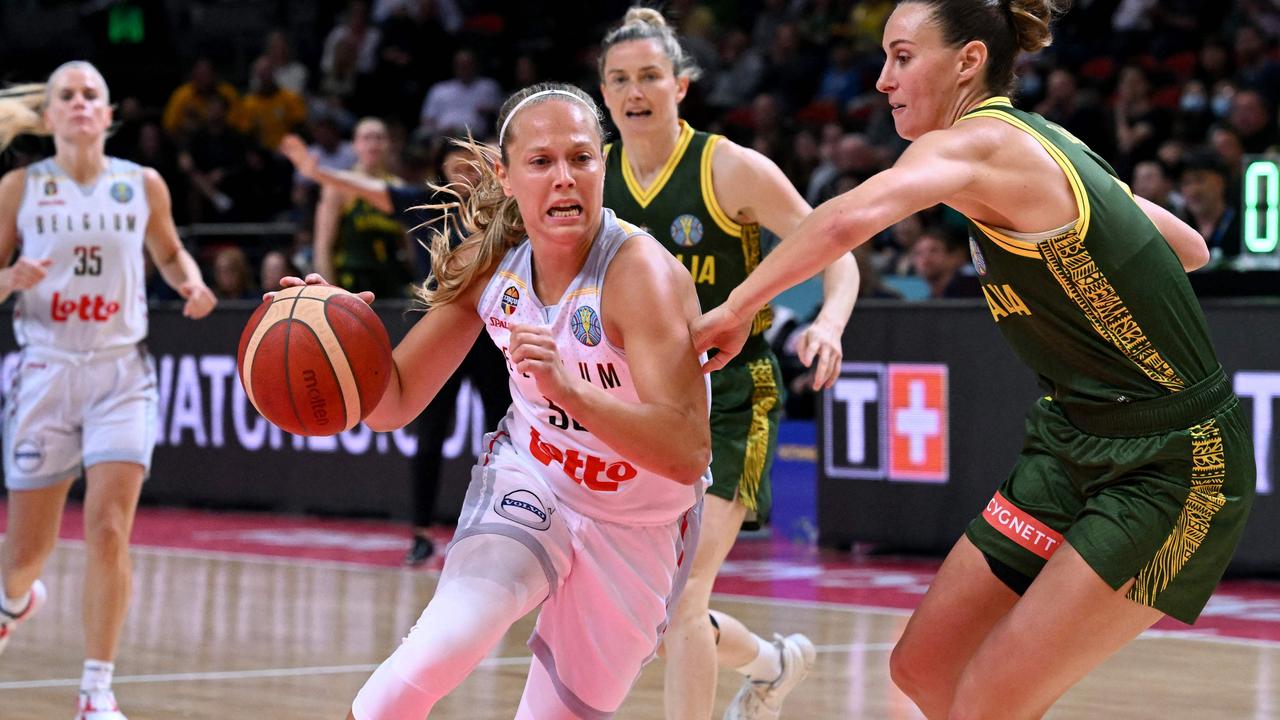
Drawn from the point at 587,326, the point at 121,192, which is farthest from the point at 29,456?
the point at 587,326

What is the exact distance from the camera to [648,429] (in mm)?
3512

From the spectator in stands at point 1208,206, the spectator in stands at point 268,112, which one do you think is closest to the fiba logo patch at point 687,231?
the spectator in stands at point 1208,206

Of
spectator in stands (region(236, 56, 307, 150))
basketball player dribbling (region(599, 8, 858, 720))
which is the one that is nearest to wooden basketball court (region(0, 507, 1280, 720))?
basketball player dribbling (region(599, 8, 858, 720))

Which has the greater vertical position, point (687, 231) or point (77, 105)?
point (77, 105)

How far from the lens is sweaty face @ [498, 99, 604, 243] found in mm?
3680

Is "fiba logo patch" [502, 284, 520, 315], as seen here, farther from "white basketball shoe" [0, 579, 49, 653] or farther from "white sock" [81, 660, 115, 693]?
"white basketball shoe" [0, 579, 49, 653]

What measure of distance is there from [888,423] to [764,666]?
371 centimetres

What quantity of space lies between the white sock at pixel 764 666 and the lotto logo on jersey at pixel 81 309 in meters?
2.52

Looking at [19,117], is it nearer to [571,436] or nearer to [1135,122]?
[571,436]

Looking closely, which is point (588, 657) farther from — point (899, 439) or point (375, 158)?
point (375, 158)

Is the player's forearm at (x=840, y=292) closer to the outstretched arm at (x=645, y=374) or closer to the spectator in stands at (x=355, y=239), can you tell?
the outstretched arm at (x=645, y=374)

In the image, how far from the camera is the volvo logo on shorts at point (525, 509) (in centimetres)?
376

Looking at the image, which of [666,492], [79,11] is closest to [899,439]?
[666,492]

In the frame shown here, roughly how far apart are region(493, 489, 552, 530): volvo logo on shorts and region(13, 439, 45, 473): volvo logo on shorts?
8.80 ft
